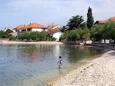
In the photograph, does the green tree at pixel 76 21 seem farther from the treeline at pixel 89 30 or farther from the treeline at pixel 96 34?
the treeline at pixel 96 34

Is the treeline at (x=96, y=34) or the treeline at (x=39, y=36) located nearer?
the treeline at (x=96, y=34)

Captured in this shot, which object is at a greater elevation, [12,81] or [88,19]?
[88,19]

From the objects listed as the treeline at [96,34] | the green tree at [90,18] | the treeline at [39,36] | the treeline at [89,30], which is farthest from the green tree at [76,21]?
the green tree at [90,18]

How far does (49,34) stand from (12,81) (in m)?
131

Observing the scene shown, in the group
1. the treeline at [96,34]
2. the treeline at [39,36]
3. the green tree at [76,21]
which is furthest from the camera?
the treeline at [39,36]

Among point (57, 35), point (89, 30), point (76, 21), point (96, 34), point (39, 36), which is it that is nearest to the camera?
point (96, 34)

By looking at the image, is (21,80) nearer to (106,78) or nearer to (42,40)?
(106,78)

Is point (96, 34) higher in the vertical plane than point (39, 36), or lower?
lower

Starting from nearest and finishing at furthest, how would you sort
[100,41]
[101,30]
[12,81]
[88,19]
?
[12,81] → [101,30] → [100,41] → [88,19]

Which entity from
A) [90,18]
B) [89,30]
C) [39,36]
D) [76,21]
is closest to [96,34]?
[89,30]

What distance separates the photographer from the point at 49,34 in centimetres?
15738

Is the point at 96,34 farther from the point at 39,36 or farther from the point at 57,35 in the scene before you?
the point at 57,35

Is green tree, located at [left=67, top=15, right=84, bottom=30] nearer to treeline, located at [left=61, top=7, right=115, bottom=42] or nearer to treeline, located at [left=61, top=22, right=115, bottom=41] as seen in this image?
treeline, located at [left=61, top=7, right=115, bottom=42]

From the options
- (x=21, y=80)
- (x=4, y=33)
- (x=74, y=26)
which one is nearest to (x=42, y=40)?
(x=74, y=26)
